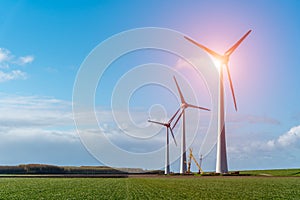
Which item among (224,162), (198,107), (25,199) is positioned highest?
(198,107)

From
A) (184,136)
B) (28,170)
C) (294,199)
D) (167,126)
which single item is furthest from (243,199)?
(28,170)

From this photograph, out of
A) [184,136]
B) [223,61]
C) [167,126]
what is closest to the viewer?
[223,61]

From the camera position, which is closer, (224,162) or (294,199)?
(294,199)

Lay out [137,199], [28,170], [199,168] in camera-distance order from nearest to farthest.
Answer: [137,199], [199,168], [28,170]

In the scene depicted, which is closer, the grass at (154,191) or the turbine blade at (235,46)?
the grass at (154,191)

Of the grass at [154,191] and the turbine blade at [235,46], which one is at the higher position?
the turbine blade at [235,46]

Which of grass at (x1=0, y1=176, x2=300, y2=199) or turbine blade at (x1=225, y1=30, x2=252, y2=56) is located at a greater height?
turbine blade at (x1=225, y1=30, x2=252, y2=56)

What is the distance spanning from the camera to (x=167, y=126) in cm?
14550

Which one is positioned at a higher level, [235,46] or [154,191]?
[235,46]

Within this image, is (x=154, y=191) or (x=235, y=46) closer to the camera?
(x=154, y=191)

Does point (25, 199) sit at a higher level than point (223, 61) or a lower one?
lower

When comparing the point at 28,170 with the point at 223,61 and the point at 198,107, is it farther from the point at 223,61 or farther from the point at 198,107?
the point at 223,61

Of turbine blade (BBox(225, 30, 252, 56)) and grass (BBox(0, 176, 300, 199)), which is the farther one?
turbine blade (BBox(225, 30, 252, 56))

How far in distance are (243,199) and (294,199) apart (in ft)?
15.8
